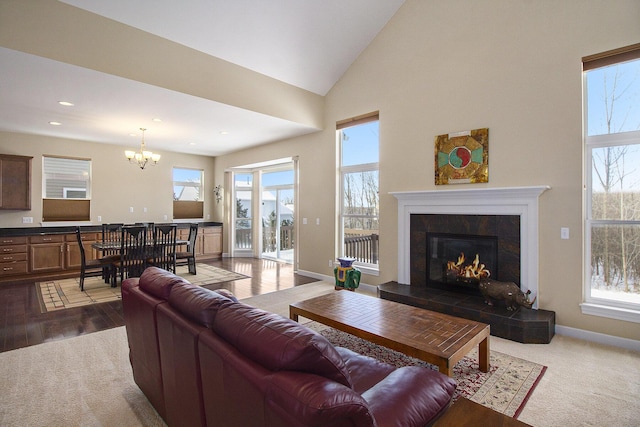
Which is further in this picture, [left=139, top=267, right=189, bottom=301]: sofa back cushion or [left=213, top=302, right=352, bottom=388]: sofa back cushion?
[left=139, top=267, right=189, bottom=301]: sofa back cushion

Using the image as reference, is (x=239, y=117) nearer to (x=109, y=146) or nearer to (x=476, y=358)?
(x=109, y=146)

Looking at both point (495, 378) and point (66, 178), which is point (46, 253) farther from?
point (495, 378)

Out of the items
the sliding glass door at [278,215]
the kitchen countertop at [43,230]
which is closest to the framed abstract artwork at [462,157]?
the sliding glass door at [278,215]

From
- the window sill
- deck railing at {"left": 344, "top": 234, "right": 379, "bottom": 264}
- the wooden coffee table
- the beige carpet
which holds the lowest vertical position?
the beige carpet

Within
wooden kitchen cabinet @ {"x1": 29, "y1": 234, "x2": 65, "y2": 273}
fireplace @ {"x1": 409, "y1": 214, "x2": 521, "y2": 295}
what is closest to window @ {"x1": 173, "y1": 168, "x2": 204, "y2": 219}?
wooden kitchen cabinet @ {"x1": 29, "y1": 234, "x2": 65, "y2": 273}

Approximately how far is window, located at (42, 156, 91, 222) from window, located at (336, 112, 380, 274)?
560 cm

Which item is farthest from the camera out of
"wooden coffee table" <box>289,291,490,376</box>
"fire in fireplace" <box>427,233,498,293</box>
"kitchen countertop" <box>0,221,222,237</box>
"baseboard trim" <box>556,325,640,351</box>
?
"kitchen countertop" <box>0,221,222,237</box>

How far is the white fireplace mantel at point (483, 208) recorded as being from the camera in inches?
140

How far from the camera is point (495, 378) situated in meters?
2.49

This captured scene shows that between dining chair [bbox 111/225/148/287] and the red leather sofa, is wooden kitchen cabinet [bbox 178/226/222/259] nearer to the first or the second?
dining chair [bbox 111/225/148/287]

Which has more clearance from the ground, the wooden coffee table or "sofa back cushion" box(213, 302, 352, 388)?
"sofa back cushion" box(213, 302, 352, 388)

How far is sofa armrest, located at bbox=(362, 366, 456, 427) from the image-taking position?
120 cm

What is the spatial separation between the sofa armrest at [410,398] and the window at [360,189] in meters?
3.68

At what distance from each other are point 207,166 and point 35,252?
422 centimetres
